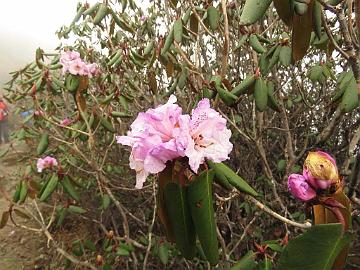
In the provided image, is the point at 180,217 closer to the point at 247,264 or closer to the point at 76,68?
the point at 247,264

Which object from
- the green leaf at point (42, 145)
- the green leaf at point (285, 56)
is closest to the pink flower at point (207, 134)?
the green leaf at point (285, 56)

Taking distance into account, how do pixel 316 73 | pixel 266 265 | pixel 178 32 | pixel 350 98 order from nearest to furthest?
1. pixel 266 265
2. pixel 350 98
3. pixel 178 32
4. pixel 316 73

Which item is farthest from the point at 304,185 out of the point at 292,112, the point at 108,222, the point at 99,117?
the point at 108,222

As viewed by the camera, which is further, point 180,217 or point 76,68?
point 76,68

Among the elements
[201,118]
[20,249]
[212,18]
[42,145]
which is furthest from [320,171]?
[20,249]

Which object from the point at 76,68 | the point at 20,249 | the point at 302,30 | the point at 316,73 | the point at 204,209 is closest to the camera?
the point at 204,209

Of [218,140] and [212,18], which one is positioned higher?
[212,18]

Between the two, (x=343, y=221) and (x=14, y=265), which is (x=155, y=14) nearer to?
(x=14, y=265)

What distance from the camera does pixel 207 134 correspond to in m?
0.81

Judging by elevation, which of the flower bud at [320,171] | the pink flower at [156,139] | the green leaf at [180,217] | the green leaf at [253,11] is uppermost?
the green leaf at [253,11]

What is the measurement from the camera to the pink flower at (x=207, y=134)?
30.5 inches

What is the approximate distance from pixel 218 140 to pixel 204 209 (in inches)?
6.3

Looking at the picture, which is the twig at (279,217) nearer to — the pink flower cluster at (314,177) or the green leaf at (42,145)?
the pink flower cluster at (314,177)

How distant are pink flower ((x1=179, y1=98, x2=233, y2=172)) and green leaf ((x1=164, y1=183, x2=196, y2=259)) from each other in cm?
8
